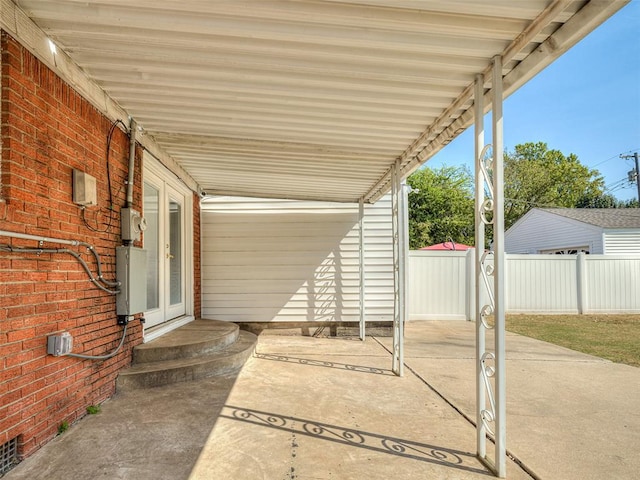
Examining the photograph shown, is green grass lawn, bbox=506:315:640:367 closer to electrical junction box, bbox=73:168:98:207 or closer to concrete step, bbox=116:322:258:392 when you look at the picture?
concrete step, bbox=116:322:258:392

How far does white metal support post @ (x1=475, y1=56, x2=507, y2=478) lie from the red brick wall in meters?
2.84

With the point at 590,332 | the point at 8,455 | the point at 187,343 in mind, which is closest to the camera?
the point at 8,455

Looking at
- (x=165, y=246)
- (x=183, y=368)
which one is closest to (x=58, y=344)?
(x=183, y=368)

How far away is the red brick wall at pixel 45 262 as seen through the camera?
232 cm

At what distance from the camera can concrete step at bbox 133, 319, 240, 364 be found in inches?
161

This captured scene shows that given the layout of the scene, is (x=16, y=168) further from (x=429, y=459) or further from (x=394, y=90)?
(x=429, y=459)

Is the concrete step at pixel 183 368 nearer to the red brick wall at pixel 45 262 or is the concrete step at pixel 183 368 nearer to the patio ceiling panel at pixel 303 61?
the red brick wall at pixel 45 262

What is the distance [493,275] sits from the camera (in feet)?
7.95

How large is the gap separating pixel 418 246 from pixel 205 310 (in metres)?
19.4

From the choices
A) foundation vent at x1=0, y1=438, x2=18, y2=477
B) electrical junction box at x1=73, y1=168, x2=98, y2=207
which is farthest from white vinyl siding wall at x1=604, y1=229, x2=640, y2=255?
foundation vent at x1=0, y1=438, x2=18, y2=477

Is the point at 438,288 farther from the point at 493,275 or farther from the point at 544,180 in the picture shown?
the point at 544,180

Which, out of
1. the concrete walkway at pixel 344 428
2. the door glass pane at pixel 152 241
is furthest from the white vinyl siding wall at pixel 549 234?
the door glass pane at pixel 152 241

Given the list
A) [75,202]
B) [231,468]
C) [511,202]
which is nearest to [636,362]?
[231,468]

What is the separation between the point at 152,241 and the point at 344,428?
11.1ft
